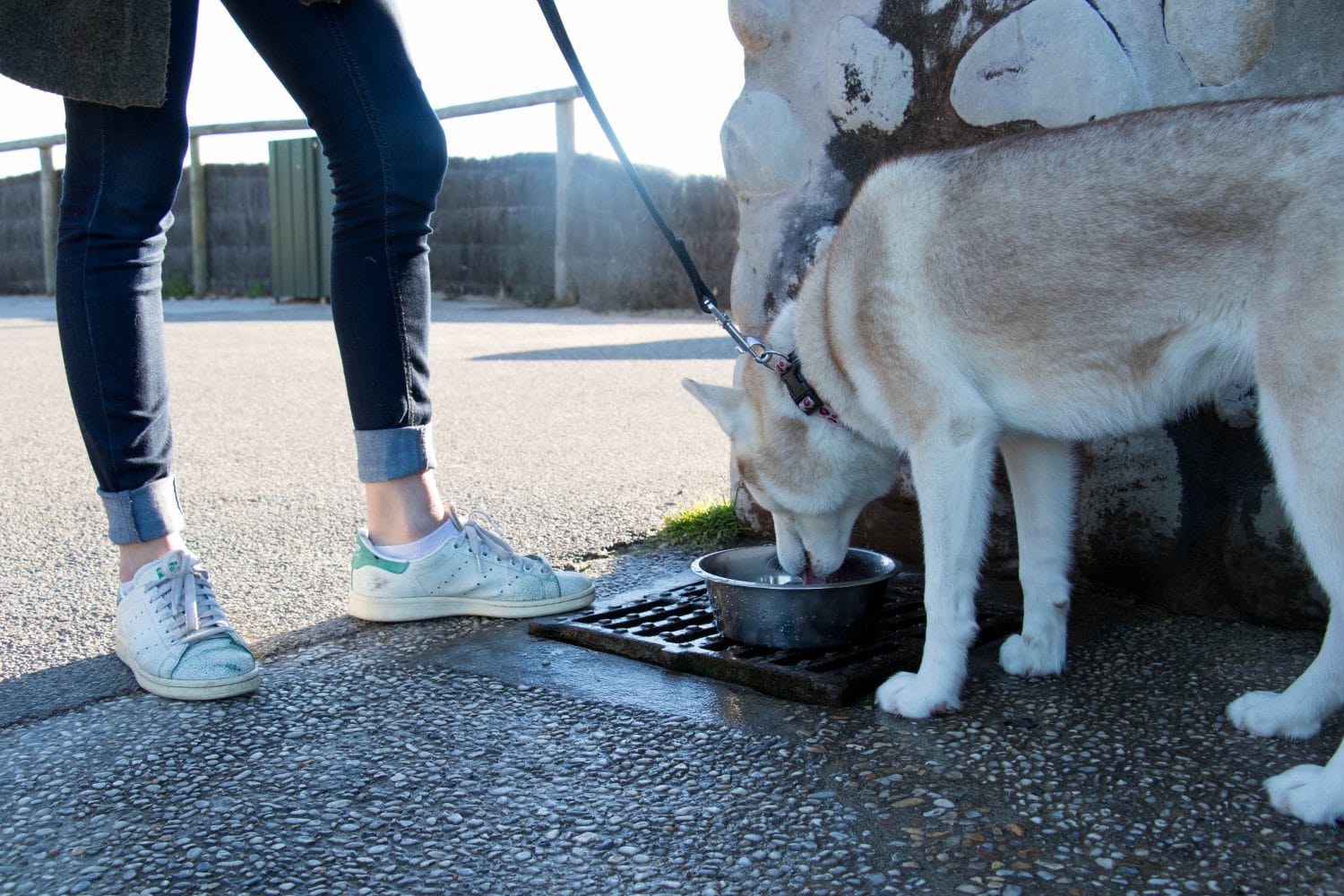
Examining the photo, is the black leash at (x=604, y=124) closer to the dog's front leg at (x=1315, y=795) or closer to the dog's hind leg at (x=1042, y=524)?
the dog's hind leg at (x=1042, y=524)

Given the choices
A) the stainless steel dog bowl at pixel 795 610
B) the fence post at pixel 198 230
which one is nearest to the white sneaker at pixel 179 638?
the stainless steel dog bowl at pixel 795 610

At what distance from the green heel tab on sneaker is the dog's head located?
77 centimetres

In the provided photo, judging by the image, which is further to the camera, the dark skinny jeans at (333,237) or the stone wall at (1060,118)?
the stone wall at (1060,118)

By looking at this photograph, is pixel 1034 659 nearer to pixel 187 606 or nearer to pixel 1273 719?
pixel 1273 719

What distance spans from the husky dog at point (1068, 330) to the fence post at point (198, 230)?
595 inches

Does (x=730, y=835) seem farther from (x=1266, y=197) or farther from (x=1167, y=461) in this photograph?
(x=1167, y=461)

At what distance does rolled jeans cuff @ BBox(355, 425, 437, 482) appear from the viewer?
257cm

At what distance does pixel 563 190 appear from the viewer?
1292 cm

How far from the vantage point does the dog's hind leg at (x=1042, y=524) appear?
2.35 metres

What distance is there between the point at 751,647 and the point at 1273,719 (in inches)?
38.1

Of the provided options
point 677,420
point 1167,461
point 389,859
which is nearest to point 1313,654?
point 1167,461

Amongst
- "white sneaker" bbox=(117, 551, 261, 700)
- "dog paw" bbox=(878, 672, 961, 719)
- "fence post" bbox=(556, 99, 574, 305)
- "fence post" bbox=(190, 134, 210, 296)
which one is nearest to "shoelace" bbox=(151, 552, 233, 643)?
"white sneaker" bbox=(117, 551, 261, 700)

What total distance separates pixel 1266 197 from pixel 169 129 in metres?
1.92

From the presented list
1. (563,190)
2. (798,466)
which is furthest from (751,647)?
(563,190)
